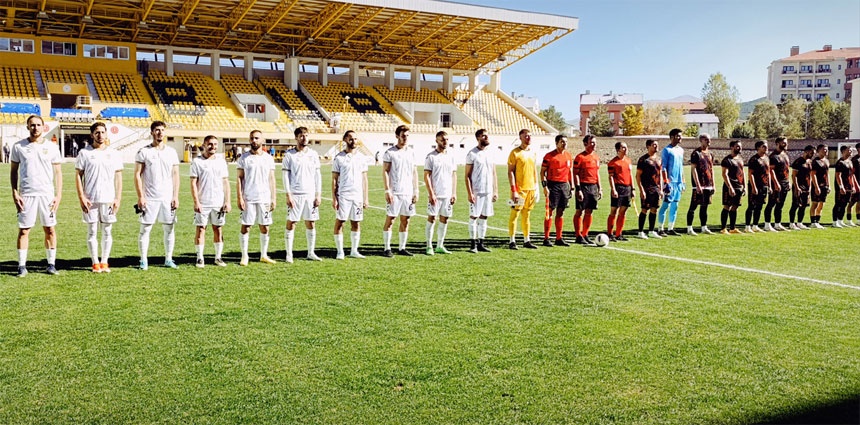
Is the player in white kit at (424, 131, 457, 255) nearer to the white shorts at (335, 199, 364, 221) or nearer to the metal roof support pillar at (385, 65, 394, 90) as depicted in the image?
the white shorts at (335, 199, 364, 221)

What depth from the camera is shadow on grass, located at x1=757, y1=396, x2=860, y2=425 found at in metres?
3.92

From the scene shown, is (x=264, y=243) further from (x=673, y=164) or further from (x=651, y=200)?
(x=673, y=164)

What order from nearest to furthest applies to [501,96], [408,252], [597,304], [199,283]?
[597,304], [199,283], [408,252], [501,96]

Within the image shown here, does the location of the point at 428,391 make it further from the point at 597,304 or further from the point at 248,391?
the point at 597,304

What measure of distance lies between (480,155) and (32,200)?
5935 mm

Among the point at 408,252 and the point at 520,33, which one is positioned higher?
the point at 520,33

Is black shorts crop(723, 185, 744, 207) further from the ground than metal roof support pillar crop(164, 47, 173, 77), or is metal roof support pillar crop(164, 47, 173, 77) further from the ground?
metal roof support pillar crop(164, 47, 173, 77)

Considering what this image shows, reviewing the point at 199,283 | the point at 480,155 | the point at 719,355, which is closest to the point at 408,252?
the point at 480,155

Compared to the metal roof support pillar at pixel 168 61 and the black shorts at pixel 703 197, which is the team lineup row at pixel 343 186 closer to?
the black shorts at pixel 703 197

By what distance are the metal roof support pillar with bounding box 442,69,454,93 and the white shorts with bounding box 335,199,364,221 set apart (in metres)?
52.1

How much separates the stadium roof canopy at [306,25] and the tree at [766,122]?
129 feet

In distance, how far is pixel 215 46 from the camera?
164 feet

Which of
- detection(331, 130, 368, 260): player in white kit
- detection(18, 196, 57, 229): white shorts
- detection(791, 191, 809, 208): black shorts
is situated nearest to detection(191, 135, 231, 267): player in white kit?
detection(331, 130, 368, 260): player in white kit

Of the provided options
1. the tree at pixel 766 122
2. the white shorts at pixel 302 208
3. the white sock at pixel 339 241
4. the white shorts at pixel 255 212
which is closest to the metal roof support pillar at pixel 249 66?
the white sock at pixel 339 241
